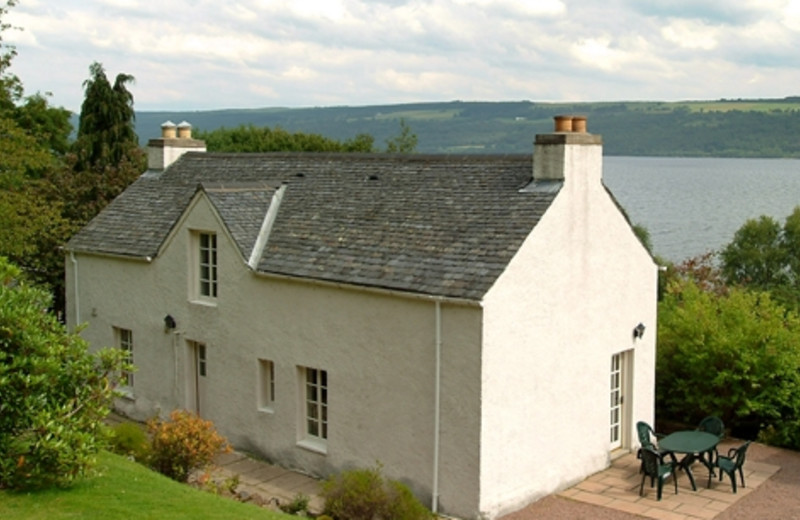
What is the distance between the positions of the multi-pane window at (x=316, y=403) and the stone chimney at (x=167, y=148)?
10007mm

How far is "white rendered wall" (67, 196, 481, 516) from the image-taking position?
632 inches

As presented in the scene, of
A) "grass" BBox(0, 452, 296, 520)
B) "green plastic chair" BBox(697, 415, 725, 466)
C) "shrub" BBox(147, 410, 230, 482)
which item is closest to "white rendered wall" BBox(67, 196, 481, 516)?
"shrub" BBox(147, 410, 230, 482)

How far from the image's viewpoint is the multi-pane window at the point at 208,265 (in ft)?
67.6

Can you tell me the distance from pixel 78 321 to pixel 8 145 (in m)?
5.12

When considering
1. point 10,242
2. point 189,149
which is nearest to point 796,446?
point 189,149

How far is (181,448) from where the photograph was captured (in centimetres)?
1633

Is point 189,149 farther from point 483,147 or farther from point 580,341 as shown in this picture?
point 483,147

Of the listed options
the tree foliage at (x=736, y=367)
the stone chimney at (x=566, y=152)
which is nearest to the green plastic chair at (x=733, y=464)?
the tree foliage at (x=736, y=367)

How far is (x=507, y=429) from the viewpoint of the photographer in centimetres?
1623

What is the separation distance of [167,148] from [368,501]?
48.7ft

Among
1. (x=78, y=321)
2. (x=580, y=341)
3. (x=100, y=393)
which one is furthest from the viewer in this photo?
(x=78, y=321)

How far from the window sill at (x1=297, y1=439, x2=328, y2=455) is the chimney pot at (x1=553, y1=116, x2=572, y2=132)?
7.99 metres

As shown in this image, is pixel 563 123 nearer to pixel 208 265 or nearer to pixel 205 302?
pixel 208 265

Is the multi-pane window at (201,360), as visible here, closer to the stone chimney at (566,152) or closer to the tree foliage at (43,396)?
the tree foliage at (43,396)
